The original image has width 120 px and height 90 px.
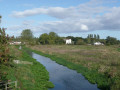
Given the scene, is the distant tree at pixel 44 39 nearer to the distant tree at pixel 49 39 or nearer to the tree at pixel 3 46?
the distant tree at pixel 49 39

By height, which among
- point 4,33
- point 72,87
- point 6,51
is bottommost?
point 72,87

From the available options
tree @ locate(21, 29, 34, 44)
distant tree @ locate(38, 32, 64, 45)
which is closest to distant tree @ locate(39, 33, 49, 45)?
distant tree @ locate(38, 32, 64, 45)

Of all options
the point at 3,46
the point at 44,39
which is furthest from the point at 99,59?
the point at 44,39

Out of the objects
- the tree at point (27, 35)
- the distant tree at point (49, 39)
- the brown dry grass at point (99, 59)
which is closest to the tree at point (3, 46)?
the brown dry grass at point (99, 59)

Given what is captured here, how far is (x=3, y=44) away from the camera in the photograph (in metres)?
9.11

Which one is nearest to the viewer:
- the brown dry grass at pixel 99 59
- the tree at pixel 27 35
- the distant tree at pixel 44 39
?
the brown dry grass at pixel 99 59

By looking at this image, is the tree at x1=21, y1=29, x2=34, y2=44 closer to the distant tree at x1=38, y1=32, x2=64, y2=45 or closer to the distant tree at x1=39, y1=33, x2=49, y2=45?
the distant tree at x1=39, y1=33, x2=49, y2=45

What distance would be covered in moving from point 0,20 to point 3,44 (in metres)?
1.46

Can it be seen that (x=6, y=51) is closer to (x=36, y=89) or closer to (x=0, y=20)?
(x=0, y=20)

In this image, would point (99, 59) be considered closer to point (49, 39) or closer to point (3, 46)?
point (3, 46)

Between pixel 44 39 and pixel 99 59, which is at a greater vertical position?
pixel 44 39

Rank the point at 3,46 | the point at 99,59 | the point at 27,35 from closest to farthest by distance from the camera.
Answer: the point at 3,46
the point at 99,59
the point at 27,35

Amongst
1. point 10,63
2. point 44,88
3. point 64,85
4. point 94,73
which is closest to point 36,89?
point 44,88

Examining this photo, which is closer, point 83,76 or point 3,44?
point 3,44
